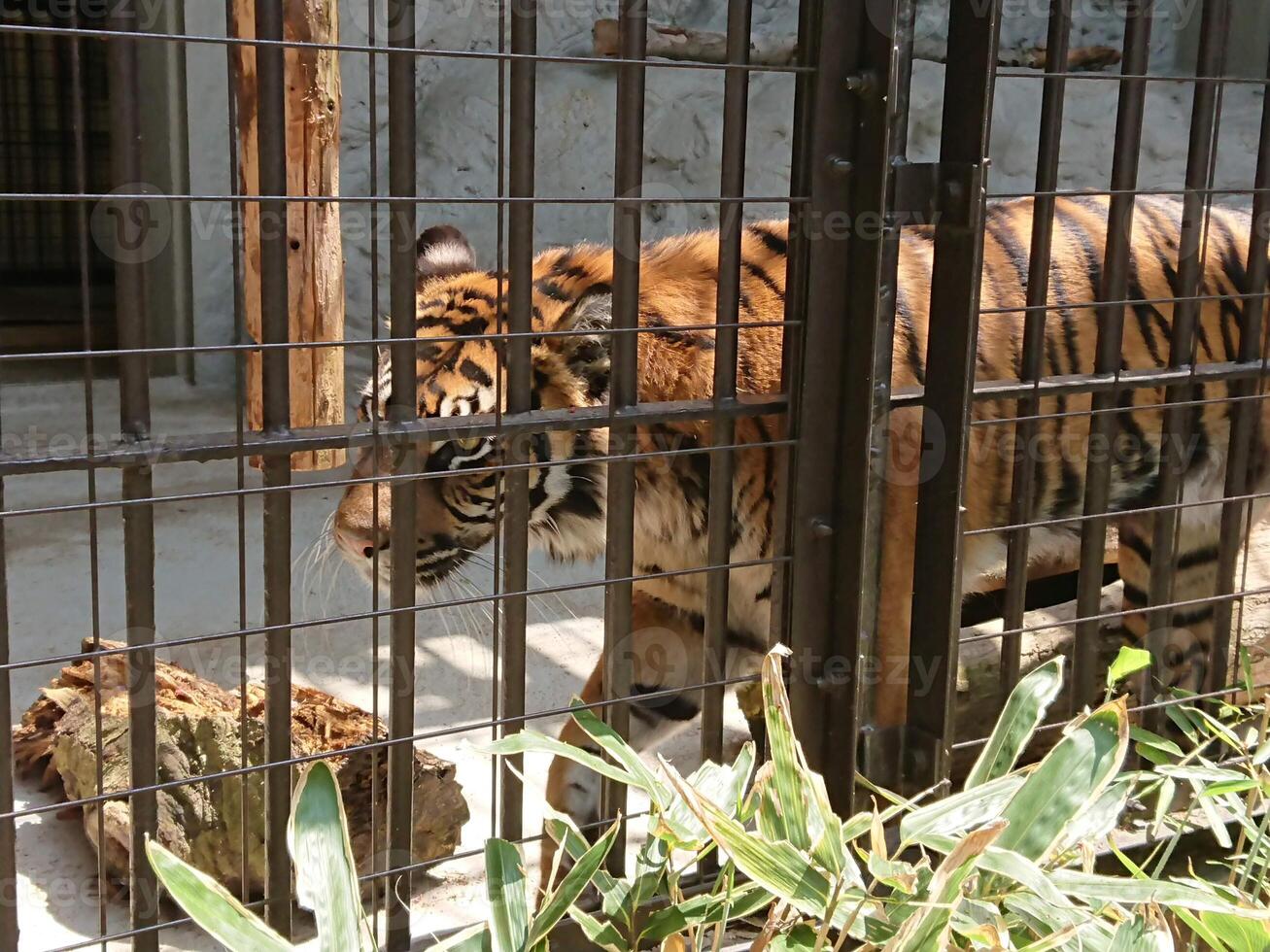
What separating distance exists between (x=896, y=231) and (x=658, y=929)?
1.01 m

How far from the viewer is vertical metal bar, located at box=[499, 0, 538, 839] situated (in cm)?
175

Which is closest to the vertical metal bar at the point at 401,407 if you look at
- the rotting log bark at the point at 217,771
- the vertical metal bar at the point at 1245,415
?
the rotting log bark at the point at 217,771

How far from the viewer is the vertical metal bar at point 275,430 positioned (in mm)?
1623

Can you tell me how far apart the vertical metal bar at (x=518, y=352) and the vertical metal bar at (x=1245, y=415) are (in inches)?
51.2

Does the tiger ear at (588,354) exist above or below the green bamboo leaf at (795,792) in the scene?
above

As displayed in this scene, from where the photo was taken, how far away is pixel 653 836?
5.10 ft

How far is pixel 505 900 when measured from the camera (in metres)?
1.43

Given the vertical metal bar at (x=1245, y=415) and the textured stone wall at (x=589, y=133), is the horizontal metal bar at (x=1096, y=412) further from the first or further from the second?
the textured stone wall at (x=589, y=133)

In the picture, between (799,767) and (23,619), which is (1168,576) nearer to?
(799,767)

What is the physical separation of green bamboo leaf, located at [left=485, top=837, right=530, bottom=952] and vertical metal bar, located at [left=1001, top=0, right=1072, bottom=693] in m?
1.09

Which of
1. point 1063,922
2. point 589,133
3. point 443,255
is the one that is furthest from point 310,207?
point 589,133

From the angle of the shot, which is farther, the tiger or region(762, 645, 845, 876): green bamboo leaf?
the tiger

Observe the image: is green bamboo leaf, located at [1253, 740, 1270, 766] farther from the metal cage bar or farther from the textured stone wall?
the textured stone wall

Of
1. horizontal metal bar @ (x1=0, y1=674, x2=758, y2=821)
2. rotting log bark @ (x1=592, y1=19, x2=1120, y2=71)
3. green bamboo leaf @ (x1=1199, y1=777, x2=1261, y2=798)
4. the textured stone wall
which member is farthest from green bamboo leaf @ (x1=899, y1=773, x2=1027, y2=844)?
the textured stone wall
